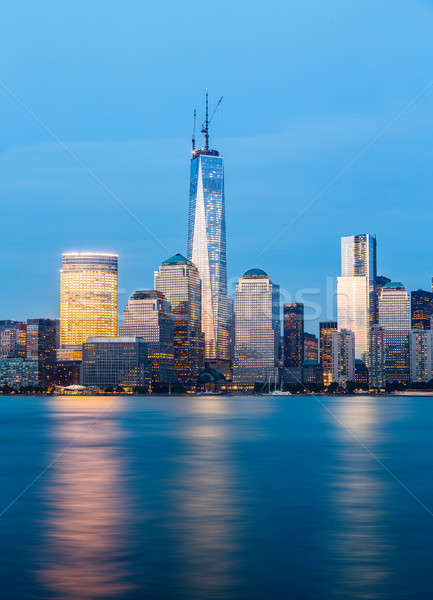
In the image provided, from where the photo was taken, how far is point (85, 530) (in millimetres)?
37156

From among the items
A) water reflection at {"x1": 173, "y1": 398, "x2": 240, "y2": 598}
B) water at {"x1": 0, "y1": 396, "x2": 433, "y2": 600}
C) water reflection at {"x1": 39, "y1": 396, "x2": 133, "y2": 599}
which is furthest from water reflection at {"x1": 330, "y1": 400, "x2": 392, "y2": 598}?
water reflection at {"x1": 39, "y1": 396, "x2": 133, "y2": 599}

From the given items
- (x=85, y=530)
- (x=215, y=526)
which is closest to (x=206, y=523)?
(x=215, y=526)

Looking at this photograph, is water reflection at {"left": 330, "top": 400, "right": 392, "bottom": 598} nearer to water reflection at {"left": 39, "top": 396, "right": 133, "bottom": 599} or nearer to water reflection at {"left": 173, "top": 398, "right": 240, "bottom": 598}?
water reflection at {"left": 173, "top": 398, "right": 240, "bottom": 598}

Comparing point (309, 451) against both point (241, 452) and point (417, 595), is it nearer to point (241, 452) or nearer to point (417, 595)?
point (241, 452)

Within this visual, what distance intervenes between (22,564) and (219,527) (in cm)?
1069

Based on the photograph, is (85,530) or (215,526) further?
(215,526)

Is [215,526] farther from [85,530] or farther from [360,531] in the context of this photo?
[360,531]

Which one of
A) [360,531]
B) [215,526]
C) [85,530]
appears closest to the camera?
[85,530]

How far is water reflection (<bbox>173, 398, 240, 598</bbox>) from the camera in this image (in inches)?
1102

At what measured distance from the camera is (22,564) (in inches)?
1184

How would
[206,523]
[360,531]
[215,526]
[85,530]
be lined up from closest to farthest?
1. [85,530]
2. [360,531]
3. [215,526]
4. [206,523]

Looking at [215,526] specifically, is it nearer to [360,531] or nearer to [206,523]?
[206,523]

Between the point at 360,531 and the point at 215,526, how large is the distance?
6.09 metres

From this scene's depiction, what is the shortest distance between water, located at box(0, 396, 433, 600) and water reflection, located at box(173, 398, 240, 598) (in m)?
0.07
